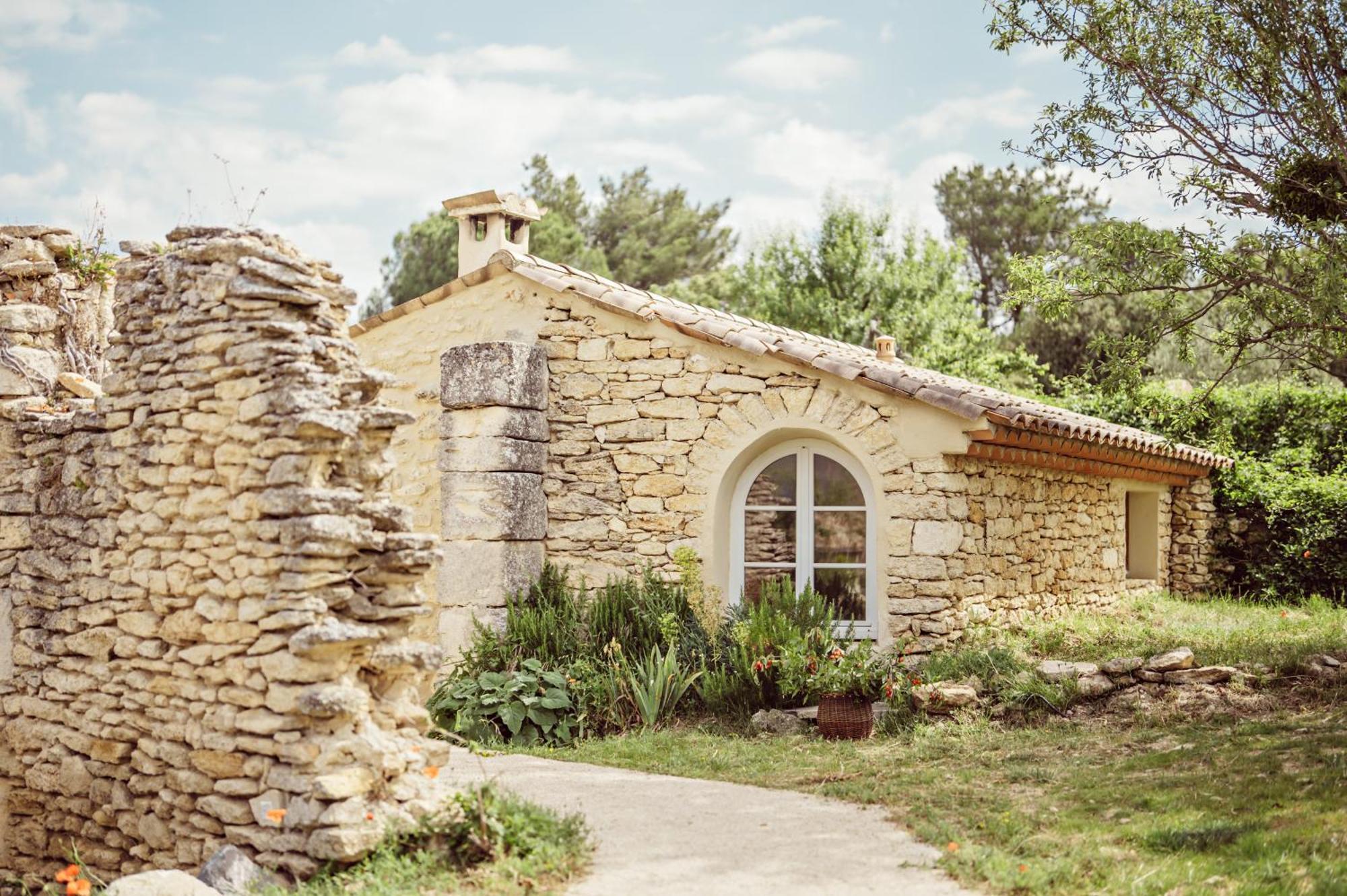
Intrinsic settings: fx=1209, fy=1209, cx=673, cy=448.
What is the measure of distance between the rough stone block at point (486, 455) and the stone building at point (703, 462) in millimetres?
17

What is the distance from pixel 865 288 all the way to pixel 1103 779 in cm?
1831

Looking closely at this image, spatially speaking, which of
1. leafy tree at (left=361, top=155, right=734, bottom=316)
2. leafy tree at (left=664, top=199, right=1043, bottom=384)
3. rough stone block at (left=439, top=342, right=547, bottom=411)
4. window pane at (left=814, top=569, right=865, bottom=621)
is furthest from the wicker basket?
leafy tree at (left=361, top=155, right=734, bottom=316)

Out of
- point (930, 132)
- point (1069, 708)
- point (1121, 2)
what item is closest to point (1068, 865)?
point (1069, 708)

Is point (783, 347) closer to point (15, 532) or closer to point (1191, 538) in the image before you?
point (15, 532)

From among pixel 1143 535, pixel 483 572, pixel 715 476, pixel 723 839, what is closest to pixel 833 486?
pixel 715 476

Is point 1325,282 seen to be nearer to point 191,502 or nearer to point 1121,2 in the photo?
point 1121,2

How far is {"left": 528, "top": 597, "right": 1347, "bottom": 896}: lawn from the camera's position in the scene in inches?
206

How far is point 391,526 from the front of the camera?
6.05 metres

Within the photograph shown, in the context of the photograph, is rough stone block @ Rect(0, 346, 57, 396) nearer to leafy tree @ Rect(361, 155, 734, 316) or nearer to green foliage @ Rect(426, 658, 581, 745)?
green foliage @ Rect(426, 658, 581, 745)

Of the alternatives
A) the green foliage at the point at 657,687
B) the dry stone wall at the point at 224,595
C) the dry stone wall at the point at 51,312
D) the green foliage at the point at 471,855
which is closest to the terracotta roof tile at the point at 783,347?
the green foliage at the point at 657,687

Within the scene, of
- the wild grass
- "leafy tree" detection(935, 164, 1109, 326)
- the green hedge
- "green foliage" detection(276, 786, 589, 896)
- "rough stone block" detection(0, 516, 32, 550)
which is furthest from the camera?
"leafy tree" detection(935, 164, 1109, 326)

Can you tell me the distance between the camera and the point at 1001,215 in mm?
30109

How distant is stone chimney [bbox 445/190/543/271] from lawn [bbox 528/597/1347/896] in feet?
17.9

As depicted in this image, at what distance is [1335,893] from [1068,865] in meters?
1.02
